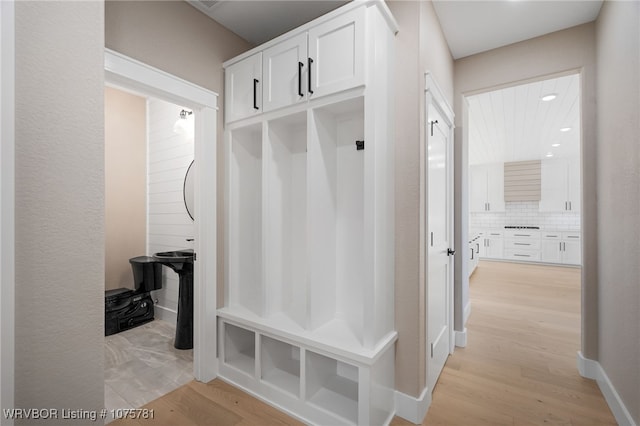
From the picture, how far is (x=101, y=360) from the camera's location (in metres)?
0.84

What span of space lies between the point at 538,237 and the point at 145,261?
8.49 meters

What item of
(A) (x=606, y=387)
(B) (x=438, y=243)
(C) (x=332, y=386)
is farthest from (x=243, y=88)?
(A) (x=606, y=387)

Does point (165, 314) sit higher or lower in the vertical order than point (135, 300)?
lower

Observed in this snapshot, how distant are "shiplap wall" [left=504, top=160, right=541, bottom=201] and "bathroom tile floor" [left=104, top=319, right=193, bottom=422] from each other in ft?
27.6

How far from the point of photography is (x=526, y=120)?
428 cm

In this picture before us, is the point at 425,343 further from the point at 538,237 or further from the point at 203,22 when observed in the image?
the point at 538,237

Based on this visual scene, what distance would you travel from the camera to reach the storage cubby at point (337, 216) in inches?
71.8

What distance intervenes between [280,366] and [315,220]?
45.7 inches

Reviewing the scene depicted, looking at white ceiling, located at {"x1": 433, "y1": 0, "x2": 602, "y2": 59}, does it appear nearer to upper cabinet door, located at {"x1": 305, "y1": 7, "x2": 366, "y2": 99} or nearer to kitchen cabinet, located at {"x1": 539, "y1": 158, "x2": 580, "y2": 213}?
upper cabinet door, located at {"x1": 305, "y1": 7, "x2": 366, "y2": 99}

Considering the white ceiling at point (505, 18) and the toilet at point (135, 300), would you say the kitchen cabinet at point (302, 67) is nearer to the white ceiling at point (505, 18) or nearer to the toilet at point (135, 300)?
the white ceiling at point (505, 18)

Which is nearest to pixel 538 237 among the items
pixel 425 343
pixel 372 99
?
pixel 425 343

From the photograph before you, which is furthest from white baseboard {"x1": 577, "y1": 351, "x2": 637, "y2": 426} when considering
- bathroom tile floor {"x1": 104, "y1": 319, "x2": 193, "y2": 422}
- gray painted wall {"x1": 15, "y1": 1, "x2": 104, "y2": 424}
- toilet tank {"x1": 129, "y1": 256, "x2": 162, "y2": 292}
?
toilet tank {"x1": 129, "y1": 256, "x2": 162, "y2": 292}

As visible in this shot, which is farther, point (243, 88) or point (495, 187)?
point (495, 187)

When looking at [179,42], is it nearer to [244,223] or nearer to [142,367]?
[244,223]
